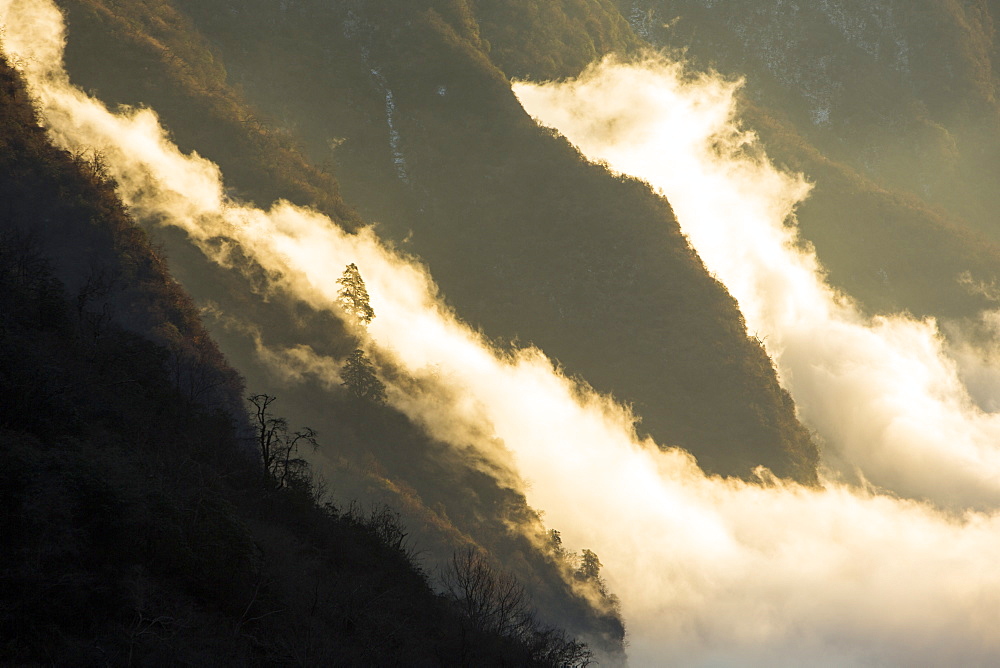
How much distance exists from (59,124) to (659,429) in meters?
126

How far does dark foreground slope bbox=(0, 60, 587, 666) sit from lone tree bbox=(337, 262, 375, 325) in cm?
7241

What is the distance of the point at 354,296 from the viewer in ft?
482

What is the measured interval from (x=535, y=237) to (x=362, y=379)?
2518 inches

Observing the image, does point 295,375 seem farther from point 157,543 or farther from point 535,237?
point 157,543

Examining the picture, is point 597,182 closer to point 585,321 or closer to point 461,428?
point 585,321

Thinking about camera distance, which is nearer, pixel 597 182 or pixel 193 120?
pixel 193 120

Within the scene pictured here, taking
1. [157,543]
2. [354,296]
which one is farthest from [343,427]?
[157,543]

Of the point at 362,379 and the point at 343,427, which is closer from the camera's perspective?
the point at 343,427

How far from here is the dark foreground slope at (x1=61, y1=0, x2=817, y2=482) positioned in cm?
18450

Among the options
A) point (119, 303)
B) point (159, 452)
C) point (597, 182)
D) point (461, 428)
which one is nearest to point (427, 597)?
point (159, 452)

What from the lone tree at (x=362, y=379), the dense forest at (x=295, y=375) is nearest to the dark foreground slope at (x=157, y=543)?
the dense forest at (x=295, y=375)

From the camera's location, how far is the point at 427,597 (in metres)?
59.8

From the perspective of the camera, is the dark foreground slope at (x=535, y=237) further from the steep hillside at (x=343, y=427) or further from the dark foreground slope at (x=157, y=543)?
the dark foreground slope at (x=157, y=543)

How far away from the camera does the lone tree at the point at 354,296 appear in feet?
478
